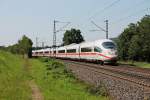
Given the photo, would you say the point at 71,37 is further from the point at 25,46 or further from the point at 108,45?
the point at 108,45

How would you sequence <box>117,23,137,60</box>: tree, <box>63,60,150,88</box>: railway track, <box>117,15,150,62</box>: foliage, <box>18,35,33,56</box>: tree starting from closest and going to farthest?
1. <box>63,60,150,88</box>: railway track
2. <box>117,15,150,62</box>: foliage
3. <box>117,23,137,60</box>: tree
4. <box>18,35,33,56</box>: tree

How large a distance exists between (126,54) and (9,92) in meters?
46.8

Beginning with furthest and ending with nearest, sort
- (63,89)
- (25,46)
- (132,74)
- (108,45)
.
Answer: (25,46), (108,45), (132,74), (63,89)

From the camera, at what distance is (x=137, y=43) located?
5416cm

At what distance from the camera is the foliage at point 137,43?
53.0 m

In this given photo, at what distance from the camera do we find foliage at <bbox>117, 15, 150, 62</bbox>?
53.0 m

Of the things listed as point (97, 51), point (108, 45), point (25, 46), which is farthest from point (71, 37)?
point (108, 45)

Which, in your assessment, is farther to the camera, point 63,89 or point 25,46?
point 25,46

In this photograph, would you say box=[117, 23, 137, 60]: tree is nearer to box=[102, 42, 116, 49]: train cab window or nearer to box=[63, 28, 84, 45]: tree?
box=[102, 42, 116, 49]: train cab window

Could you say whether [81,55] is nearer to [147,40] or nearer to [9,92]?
[147,40]

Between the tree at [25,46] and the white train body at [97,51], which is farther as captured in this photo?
the tree at [25,46]

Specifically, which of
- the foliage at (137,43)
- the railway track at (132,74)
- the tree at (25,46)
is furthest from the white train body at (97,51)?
the tree at (25,46)

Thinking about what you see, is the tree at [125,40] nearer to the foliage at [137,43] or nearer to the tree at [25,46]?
the foliage at [137,43]

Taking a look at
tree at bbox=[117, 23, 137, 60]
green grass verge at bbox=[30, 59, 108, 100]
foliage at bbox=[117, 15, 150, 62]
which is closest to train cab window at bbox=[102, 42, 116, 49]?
foliage at bbox=[117, 15, 150, 62]
